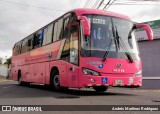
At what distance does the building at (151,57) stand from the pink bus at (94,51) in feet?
48.9

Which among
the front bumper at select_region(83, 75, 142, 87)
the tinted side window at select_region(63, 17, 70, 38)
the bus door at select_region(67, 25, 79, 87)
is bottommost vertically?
the front bumper at select_region(83, 75, 142, 87)

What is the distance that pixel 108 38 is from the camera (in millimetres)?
12211

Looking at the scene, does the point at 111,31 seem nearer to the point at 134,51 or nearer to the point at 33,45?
the point at 134,51

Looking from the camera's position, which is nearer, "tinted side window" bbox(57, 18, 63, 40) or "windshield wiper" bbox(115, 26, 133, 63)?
"windshield wiper" bbox(115, 26, 133, 63)

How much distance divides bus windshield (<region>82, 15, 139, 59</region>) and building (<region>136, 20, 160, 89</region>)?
1504 cm

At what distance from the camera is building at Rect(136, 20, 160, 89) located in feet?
90.4

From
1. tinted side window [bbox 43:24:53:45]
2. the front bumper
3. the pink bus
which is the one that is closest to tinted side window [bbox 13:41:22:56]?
tinted side window [bbox 43:24:53:45]

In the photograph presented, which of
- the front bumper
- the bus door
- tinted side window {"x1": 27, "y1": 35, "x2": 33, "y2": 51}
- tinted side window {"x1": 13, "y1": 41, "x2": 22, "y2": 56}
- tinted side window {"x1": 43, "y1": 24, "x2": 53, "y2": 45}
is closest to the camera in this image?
the front bumper

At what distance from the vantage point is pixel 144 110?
7863 mm

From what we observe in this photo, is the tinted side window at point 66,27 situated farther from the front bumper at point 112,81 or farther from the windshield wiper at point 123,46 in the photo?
the front bumper at point 112,81

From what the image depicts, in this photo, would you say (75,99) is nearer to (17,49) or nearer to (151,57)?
(17,49)

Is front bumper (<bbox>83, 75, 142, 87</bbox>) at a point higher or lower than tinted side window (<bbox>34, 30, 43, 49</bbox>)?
lower

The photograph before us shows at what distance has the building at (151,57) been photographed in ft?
90.4

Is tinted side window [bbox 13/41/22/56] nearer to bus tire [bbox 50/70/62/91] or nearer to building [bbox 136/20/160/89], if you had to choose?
bus tire [bbox 50/70/62/91]
